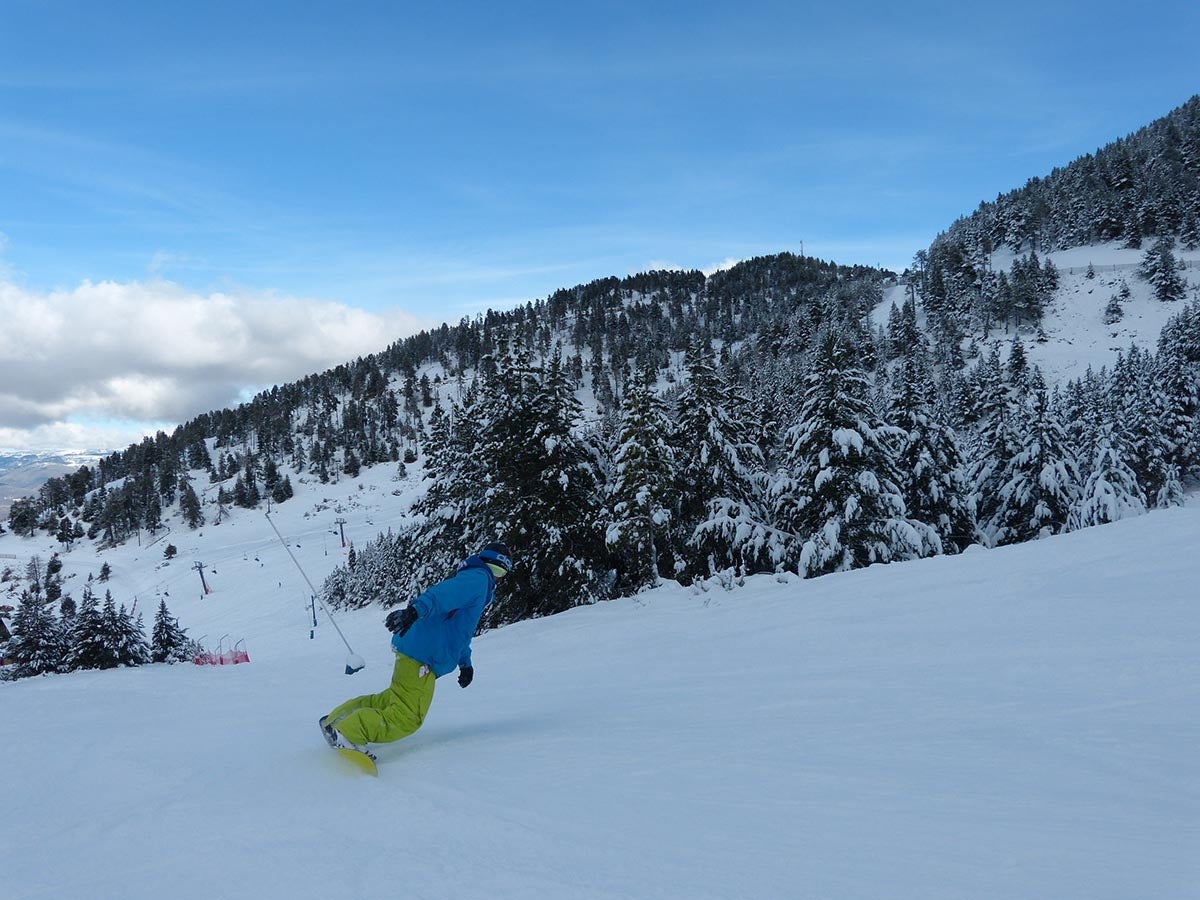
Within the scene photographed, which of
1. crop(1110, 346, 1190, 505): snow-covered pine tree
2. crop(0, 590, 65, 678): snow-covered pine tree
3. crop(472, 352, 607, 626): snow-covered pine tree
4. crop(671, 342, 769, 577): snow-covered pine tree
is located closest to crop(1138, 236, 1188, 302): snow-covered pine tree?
crop(1110, 346, 1190, 505): snow-covered pine tree

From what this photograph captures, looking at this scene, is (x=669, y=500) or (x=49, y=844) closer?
(x=49, y=844)

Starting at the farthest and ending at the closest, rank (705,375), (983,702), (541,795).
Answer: (705,375)
(983,702)
(541,795)

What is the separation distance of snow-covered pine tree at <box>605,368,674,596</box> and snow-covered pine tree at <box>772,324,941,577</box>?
4.11 meters

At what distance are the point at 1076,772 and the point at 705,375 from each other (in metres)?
19.3

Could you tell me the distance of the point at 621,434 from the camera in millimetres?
19938

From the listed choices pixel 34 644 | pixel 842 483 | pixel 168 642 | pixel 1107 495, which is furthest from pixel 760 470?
pixel 34 644

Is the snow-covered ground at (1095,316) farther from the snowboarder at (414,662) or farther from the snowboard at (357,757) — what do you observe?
the snowboard at (357,757)

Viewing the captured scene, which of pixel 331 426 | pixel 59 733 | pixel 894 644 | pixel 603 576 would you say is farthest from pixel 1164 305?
pixel 331 426

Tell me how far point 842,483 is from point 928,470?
751 cm

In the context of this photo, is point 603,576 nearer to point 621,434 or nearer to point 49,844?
point 621,434

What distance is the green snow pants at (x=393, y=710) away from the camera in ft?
14.3

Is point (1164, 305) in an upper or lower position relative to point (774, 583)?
upper

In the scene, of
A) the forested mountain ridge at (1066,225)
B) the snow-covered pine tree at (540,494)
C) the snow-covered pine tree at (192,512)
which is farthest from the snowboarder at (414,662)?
the snow-covered pine tree at (192,512)

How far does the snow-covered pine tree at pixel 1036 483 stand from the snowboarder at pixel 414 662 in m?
25.4
